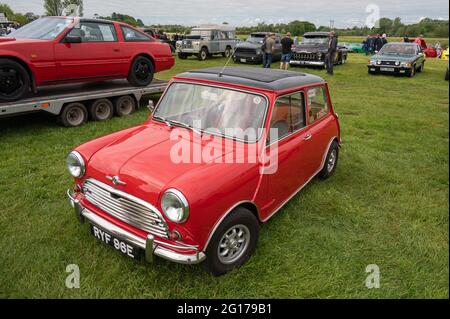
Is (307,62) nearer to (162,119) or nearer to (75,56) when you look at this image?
(75,56)

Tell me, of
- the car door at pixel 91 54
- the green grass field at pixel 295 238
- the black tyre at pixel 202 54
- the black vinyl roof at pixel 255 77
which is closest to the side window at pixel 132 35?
the car door at pixel 91 54

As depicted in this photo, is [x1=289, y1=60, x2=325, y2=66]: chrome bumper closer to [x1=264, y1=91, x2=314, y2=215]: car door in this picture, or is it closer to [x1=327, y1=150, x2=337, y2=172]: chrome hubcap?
[x1=327, y1=150, x2=337, y2=172]: chrome hubcap

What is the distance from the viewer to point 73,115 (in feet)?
22.5

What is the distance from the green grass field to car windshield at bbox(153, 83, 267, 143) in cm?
119

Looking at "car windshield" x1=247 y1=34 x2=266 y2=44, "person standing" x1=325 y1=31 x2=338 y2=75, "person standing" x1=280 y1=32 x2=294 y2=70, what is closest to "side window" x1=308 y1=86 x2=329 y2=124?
"person standing" x1=325 y1=31 x2=338 y2=75

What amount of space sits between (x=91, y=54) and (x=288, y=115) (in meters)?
5.03

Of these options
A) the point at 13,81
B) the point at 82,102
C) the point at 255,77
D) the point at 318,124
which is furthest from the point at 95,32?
the point at 318,124

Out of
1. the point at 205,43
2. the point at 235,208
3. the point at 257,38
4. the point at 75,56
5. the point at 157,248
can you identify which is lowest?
the point at 157,248

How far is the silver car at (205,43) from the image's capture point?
1914cm

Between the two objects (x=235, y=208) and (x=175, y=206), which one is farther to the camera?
(x=235, y=208)

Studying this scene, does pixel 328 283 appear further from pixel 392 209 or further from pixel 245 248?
pixel 392 209

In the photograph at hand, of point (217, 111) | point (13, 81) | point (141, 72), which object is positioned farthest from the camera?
point (141, 72)

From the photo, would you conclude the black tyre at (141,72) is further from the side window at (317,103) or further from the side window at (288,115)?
the side window at (288,115)

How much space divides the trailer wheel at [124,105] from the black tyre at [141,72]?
0.55 m
